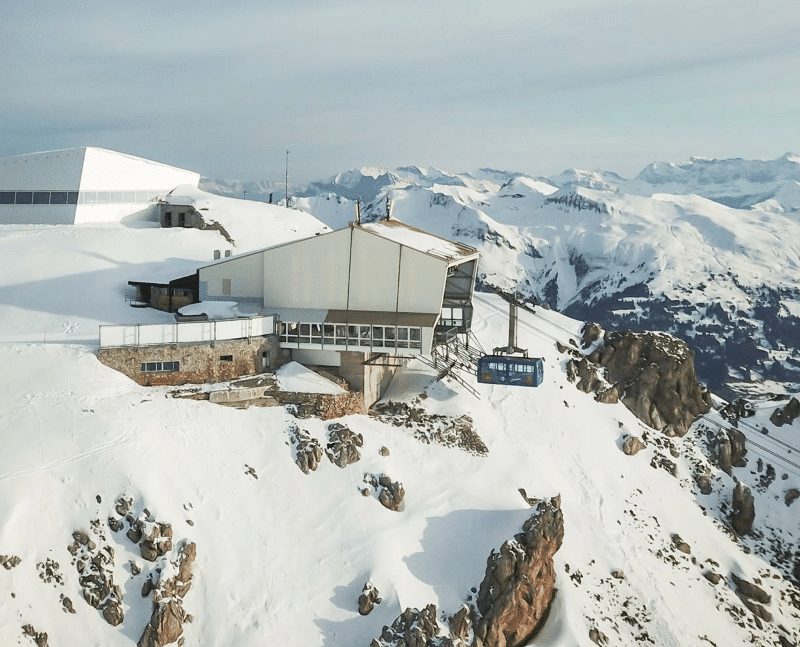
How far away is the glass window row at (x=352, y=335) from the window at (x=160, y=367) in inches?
303

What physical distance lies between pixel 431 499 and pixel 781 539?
28.6 meters

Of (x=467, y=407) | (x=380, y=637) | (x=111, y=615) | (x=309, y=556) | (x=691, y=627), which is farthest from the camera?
(x=467, y=407)

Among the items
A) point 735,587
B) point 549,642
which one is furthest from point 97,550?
point 735,587

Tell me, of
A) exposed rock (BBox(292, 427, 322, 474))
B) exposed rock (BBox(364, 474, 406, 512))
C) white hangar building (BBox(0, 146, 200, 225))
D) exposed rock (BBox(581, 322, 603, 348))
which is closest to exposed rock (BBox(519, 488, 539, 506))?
exposed rock (BBox(364, 474, 406, 512))

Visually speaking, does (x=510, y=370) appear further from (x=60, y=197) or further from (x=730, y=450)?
(x=60, y=197)

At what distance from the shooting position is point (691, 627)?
4522 cm

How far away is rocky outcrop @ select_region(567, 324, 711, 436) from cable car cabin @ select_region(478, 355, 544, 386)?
42.4 feet

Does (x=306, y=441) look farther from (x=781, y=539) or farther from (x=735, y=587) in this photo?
(x=781, y=539)

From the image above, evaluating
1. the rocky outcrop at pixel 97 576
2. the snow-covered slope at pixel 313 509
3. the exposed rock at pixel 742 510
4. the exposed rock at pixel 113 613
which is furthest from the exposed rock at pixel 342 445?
the exposed rock at pixel 742 510

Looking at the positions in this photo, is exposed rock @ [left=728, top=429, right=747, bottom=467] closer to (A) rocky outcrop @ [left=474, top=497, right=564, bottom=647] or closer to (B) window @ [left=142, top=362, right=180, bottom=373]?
(A) rocky outcrop @ [left=474, top=497, right=564, bottom=647]

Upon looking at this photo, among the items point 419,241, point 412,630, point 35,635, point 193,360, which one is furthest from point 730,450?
Result: point 35,635

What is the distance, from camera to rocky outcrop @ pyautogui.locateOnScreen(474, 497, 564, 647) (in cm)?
3944

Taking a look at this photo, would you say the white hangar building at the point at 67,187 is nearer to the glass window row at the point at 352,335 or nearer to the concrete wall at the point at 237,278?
the concrete wall at the point at 237,278

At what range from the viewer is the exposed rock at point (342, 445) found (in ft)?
149
